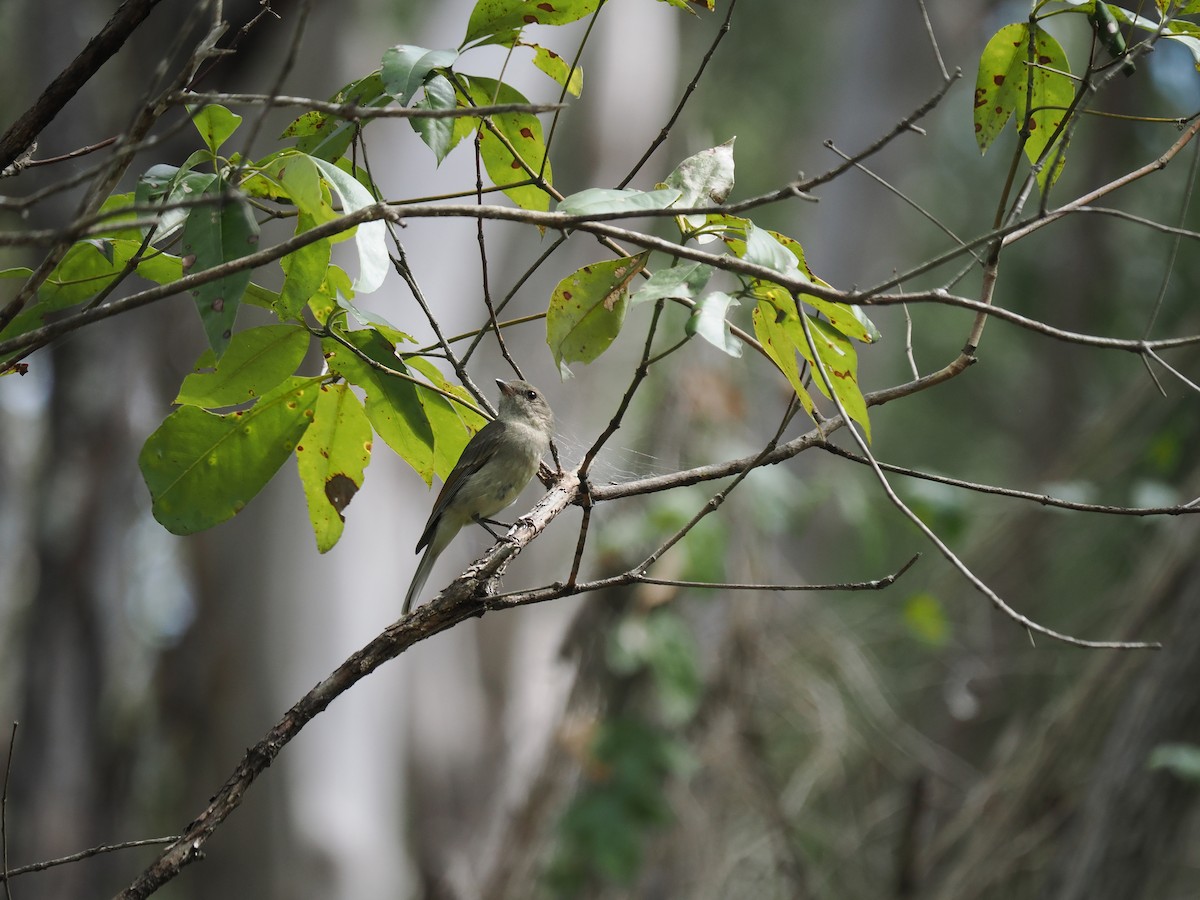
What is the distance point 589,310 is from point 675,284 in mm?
282

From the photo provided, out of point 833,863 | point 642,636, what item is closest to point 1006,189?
point 642,636

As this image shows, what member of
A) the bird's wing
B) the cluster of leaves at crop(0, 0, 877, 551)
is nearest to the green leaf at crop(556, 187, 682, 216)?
the cluster of leaves at crop(0, 0, 877, 551)

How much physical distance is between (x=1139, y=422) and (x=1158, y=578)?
1424mm

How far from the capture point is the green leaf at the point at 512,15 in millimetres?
1809

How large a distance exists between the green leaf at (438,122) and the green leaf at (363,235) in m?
0.22

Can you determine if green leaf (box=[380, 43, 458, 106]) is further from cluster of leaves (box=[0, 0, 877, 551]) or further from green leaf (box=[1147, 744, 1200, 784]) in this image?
green leaf (box=[1147, 744, 1200, 784])

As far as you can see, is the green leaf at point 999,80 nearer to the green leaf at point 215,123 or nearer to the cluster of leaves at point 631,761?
the green leaf at point 215,123

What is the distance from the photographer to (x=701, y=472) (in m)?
2.00

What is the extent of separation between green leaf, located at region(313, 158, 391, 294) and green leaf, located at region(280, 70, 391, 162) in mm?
173

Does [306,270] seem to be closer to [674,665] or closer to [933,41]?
[933,41]

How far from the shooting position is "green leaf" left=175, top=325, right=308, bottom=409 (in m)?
1.76

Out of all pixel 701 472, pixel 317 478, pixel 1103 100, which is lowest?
pixel 701 472

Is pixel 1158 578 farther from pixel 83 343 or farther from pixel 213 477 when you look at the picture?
pixel 83 343

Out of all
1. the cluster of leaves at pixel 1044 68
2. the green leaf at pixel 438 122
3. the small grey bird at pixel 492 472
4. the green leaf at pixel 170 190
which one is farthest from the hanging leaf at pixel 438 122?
the small grey bird at pixel 492 472
